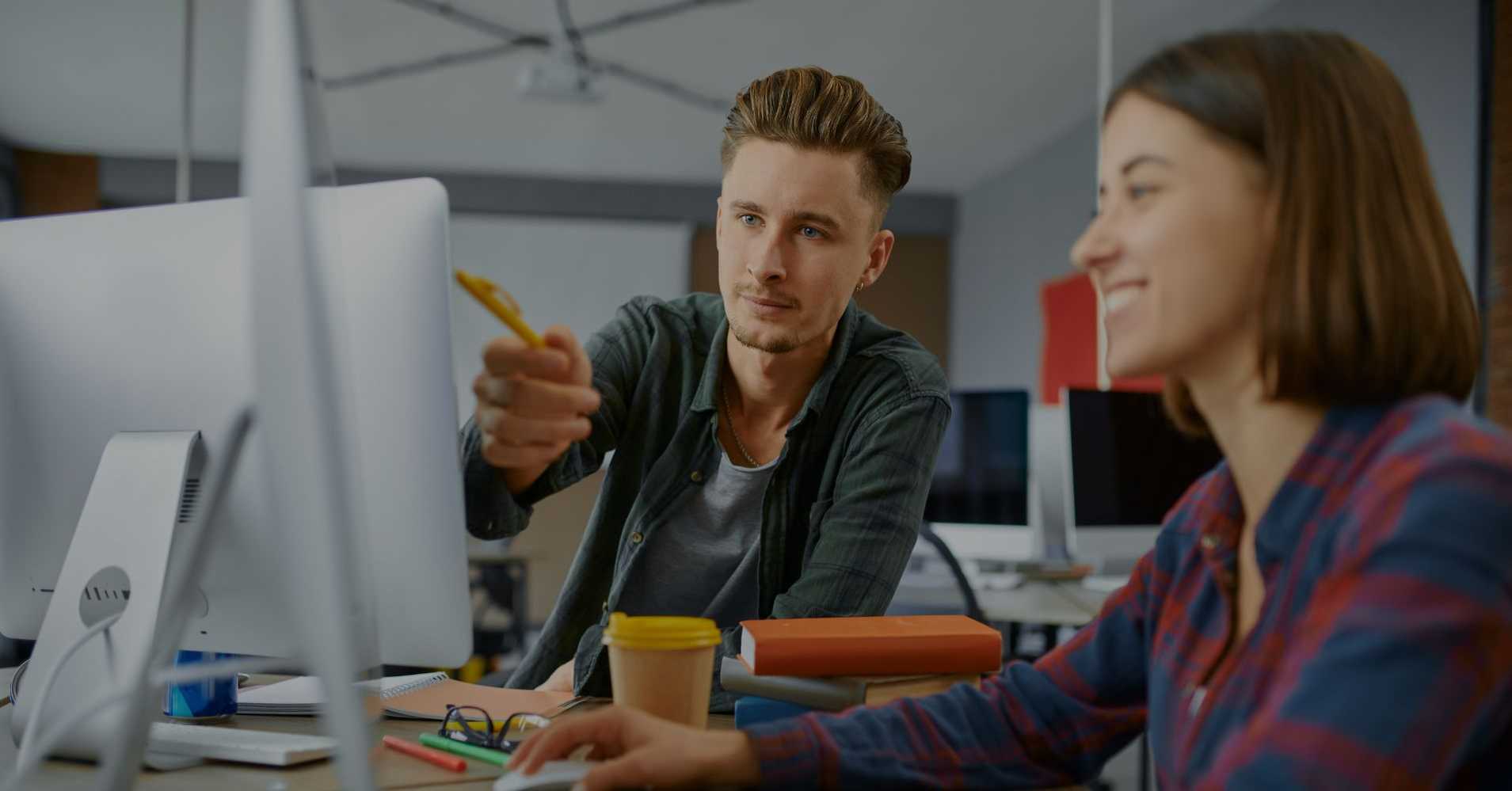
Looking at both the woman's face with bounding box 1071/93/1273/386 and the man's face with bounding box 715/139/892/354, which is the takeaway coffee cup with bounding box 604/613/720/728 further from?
the man's face with bounding box 715/139/892/354

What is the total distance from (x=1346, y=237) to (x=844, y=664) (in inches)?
19.8

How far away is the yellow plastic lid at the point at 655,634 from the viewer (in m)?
0.85

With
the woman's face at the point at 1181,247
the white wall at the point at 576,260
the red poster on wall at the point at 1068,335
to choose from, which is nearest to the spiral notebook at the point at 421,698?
the woman's face at the point at 1181,247

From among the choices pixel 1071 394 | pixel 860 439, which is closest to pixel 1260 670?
pixel 860 439

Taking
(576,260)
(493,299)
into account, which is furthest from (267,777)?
(576,260)

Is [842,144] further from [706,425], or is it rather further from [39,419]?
[39,419]

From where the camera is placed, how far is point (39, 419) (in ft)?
3.08

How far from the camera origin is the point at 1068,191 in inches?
231

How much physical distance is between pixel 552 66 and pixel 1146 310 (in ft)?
14.3

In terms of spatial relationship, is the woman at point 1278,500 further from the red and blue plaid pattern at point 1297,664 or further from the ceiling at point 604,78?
the ceiling at point 604,78

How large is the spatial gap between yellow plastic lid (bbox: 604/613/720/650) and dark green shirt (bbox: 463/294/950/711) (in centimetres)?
29

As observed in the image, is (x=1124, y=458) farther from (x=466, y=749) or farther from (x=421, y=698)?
(x=466, y=749)

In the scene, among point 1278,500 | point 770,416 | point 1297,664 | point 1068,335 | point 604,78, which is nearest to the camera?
point 1297,664

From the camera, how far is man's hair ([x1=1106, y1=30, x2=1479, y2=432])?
0.65 m
